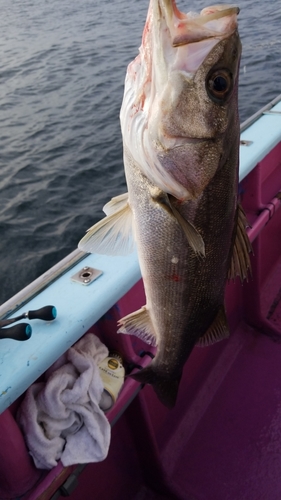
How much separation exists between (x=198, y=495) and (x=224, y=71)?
228 cm

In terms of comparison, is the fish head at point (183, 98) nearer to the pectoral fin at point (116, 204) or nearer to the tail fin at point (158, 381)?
the pectoral fin at point (116, 204)

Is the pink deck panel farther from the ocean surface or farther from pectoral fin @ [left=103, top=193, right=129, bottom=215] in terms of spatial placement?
the ocean surface

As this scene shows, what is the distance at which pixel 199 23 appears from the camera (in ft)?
4.30

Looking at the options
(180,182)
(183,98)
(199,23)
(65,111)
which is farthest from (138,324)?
(65,111)

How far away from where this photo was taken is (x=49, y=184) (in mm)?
7746

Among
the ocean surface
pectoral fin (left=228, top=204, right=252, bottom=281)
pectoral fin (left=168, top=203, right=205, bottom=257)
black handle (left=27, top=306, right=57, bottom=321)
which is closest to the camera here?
pectoral fin (left=168, top=203, right=205, bottom=257)

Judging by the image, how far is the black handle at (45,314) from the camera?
192 centimetres

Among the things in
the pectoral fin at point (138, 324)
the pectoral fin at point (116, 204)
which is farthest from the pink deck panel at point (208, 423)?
the pectoral fin at point (116, 204)

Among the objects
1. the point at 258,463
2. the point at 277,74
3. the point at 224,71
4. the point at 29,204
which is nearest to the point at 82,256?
the point at 224,71

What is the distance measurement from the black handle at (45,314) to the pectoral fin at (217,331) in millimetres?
601

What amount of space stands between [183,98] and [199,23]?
20 centimetres

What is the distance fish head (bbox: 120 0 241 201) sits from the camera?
1313 millimetres

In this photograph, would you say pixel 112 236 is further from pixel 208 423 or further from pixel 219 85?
pixel 208 423

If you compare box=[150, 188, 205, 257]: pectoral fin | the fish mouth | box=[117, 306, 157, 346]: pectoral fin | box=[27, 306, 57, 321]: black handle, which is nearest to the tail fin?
box=[117, 306, 157, 346]: pectoral fin
